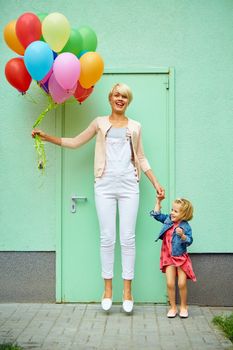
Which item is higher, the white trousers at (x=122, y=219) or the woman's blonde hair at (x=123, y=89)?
the woman's blonde hair at (x=123, y=89)

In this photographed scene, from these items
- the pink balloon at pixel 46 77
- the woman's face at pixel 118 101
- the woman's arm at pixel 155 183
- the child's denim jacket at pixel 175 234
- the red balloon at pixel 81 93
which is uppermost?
the pink balloon at pixel 46 77

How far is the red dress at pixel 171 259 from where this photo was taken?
→ 203 inches

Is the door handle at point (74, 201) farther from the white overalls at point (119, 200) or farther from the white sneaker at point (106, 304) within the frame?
the white sneaker at point (106, 304)

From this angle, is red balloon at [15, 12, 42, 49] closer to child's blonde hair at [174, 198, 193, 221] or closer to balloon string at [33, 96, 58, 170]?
balloon string at [33, 96, 58, 170]

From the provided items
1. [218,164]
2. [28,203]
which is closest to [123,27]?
[218,164]

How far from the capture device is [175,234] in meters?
5.15

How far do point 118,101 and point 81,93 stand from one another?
0.36 meters

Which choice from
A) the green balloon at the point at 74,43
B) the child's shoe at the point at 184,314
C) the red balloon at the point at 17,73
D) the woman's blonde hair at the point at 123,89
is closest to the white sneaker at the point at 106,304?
the child's shoe at the point at 184,314

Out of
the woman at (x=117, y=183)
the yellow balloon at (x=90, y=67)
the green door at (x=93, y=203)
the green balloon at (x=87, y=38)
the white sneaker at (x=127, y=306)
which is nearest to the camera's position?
the yellow balloon at (x=90, y=67)

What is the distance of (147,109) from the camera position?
5.59 meters

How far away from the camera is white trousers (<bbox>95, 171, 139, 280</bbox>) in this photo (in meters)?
5.21

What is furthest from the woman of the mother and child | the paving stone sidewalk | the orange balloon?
the orange balloon

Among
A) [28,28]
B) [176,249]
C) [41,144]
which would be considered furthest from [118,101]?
[176,249]

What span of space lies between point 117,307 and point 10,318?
1054mm
